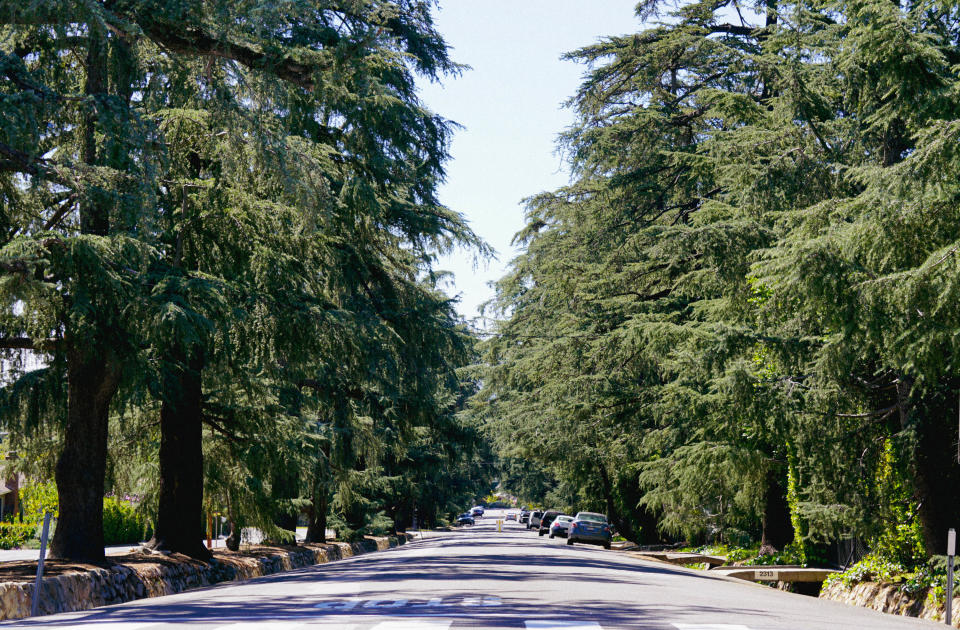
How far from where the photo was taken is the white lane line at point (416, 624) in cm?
786

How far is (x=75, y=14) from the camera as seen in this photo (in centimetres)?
1108

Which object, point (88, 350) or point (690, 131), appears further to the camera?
point (690, 131)

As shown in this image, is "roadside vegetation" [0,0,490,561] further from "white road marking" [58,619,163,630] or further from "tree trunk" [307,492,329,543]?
"tree trunk" [307,492,329,543]

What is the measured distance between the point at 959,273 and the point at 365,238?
480 inches

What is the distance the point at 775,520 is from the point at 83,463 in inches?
713

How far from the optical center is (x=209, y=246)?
1700 centimetres

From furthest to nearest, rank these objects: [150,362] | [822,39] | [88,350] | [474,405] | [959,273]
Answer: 1. [474,405]
2. [822,39]
3. [150,362]
4. [88,350]
5. [959,273]

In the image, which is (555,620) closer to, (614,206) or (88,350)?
(88,350)

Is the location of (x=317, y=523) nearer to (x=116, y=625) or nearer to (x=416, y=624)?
(x=116, y=625)

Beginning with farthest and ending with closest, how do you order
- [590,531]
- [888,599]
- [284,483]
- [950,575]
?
[590,531], [284,483], [888,599], [950,575]

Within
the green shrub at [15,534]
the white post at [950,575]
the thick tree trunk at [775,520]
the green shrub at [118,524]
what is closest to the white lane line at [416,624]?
the white post at [950,575]

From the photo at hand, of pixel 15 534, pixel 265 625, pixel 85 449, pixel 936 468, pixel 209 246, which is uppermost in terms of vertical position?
pixel 209 246

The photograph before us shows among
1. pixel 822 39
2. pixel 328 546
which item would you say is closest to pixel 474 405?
pixel 328 546

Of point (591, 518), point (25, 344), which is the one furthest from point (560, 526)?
point (25, 344)
